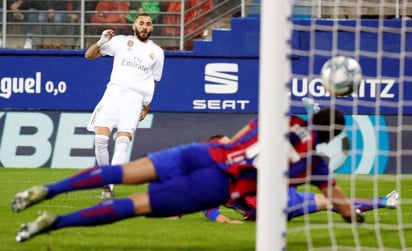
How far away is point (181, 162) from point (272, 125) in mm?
1406

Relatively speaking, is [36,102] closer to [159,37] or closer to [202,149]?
[159,37]

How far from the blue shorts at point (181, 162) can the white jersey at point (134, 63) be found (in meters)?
5.18

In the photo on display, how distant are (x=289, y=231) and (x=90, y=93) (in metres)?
8.92

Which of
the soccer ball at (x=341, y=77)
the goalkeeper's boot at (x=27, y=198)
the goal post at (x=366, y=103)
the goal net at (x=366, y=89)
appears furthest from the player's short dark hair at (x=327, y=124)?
the goal net at (x=366, y=89)

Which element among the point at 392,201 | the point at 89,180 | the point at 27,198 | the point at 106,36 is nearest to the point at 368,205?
the point at 392,201

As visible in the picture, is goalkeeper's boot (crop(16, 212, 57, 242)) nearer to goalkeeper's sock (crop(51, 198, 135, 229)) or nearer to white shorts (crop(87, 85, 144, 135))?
goalkeeper's sock (crop(51, 198, 135, 229))

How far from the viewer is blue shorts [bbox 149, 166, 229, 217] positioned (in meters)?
7.98

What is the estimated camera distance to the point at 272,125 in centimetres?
691

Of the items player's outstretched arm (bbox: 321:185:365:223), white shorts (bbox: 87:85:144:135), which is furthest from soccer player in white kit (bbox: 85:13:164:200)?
player's outstretched arm (bbox: 321:185:365:223)

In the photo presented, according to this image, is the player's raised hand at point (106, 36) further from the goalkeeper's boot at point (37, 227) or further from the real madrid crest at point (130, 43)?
the goalkeeper's boot at point (37, 227)

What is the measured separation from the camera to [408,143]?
18.1 m

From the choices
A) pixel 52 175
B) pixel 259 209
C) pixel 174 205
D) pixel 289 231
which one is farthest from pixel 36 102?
pixel 259 209

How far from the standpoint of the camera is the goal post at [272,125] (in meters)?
6.89

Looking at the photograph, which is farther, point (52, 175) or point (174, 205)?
point (52, 175)
